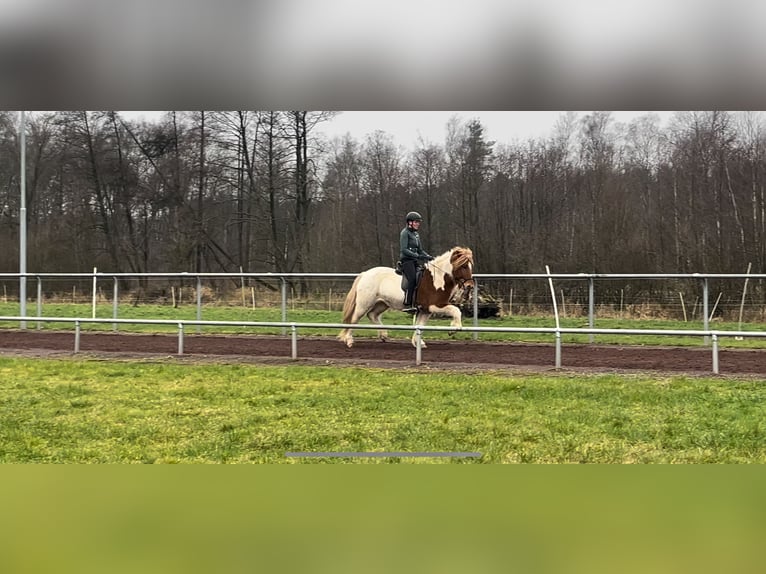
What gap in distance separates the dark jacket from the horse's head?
0.40m

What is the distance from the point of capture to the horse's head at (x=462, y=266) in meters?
9.39

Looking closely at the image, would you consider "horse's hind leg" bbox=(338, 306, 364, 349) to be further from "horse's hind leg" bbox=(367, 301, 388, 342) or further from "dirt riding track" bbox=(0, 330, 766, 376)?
"horse's hind leg" bbox=(367, 301, 388, 342)

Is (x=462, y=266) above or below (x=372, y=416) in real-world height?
above

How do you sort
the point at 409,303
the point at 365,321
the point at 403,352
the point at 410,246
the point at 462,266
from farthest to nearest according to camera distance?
the point at 365,321 → the point at 409,303 → the point at 410,246 → the point at 462,266 → the point at 403,352

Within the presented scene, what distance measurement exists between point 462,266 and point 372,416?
203 inches

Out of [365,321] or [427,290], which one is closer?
[427,290]

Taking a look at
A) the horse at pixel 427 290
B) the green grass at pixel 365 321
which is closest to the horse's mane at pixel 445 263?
the horse at pixel 427 290

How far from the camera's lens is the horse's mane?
9.41 meters

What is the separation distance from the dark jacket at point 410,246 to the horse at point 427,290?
224 mm

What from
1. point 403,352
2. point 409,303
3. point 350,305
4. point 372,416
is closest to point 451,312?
point 409,303

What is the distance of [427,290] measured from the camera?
9594 mm

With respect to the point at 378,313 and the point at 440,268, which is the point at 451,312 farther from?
the point at 378,313

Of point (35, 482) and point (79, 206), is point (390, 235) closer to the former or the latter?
point (79, 206)

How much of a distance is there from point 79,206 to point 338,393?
2034 centimetres
